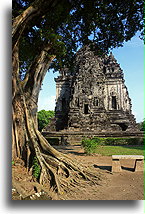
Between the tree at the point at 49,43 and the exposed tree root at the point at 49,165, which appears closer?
the exposed tree root at the point at 49,165

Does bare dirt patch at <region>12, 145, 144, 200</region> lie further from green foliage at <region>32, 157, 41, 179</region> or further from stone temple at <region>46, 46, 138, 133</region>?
stone temple at <region>46, 46, 138, 133</region>

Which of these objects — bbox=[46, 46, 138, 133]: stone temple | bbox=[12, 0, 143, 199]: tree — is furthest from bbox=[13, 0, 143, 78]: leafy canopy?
bbox=[46, 46, 138, 133]: stone temple

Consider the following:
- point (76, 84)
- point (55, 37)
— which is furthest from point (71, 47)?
point (76, 84)

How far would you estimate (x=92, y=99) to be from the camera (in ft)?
72.4

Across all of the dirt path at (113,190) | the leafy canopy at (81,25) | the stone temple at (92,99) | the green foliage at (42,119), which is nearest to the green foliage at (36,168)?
the dirt path at (113,190)

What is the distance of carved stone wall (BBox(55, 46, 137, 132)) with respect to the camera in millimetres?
20000

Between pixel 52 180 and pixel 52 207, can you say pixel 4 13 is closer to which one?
pixel 52 180

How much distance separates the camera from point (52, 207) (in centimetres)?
305

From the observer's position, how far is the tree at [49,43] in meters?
4.17

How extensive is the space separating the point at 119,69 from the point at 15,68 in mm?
25584

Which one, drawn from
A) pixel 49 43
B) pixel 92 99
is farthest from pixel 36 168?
pixel 92 99

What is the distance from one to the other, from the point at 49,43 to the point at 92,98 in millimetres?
16983

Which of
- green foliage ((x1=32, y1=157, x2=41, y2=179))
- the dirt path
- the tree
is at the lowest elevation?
the dirt path

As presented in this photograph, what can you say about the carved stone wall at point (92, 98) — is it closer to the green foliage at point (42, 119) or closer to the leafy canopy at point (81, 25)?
the leafy canopy at point (81, 25)
